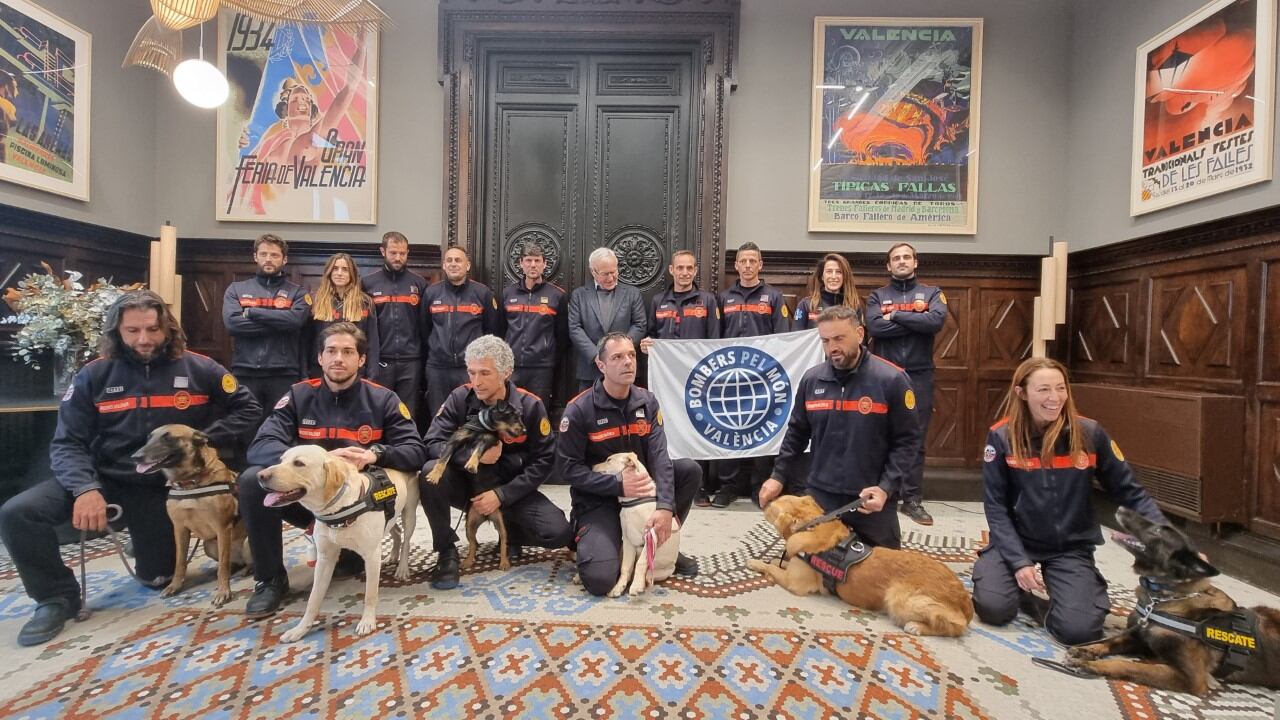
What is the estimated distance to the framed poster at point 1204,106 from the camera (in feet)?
10.9

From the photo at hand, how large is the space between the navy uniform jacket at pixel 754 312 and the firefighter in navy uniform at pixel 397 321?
2.67 metres

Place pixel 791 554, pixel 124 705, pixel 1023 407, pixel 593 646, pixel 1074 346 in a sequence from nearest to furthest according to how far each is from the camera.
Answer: pixel 124 705
pixel 593 646
pixel 1023 407
pixel 791 554
pixel 1074 346

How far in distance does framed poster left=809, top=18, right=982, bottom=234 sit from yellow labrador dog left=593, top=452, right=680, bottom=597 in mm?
3838

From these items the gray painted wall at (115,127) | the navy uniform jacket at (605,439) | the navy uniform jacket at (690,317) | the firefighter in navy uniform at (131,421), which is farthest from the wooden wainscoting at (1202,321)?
the gray painted wall at (115,127)

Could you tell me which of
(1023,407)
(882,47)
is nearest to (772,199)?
(882,47)

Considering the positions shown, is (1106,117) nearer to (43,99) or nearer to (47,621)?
(47,621)

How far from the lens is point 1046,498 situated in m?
2.46

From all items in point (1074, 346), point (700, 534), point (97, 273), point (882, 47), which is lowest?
point (700, 534)

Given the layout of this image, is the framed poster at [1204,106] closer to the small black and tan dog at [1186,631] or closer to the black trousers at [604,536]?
the small black and tan dog at [1186,631]

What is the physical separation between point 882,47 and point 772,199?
1.77 metres

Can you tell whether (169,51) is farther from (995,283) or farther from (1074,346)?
(1074,346)

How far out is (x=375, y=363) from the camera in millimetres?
4387

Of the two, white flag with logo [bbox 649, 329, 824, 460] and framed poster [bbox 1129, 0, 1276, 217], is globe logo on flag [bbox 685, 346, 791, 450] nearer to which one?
white flag with logo [bbox 649, 329, 824, 460]

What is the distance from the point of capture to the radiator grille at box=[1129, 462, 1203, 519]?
10.7 feet
